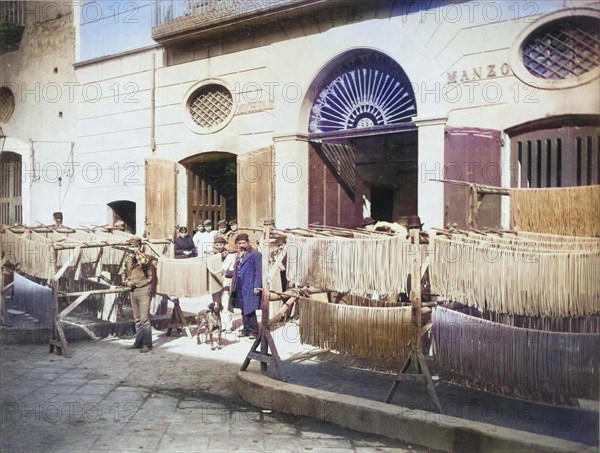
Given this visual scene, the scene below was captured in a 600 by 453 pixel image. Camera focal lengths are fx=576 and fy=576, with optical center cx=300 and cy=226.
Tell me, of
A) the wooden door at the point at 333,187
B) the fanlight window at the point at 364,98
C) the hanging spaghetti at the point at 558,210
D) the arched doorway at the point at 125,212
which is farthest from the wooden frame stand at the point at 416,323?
the arched doorway at the point at 125,212

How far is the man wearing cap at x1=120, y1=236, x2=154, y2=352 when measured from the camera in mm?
8133

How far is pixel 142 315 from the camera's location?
812 centimetres

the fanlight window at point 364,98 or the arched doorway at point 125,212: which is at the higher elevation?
the fanlight window at point 364,98

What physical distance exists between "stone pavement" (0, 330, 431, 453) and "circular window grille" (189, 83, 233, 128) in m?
5.44

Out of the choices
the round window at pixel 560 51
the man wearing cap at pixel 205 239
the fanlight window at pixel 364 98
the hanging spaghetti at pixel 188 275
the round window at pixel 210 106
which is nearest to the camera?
the round window at pixel 560 51

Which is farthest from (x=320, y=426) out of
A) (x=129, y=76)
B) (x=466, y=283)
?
(x=129, y=76)

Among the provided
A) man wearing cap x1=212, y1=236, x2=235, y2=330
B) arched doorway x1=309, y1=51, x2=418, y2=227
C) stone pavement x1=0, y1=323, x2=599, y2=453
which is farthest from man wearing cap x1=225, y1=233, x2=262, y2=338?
arched doorway x1=309, y1=51, x2=418, y2=227

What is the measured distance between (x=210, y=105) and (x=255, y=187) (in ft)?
7.22

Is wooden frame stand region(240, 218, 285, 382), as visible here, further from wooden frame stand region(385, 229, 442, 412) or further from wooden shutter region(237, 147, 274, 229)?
wooden shutter region(237, 147, 274, 229)

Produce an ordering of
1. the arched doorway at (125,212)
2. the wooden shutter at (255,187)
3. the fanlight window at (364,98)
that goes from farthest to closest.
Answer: the arched doorway at (125,212) < the wooden shutter at (255,187) < the fanlight window at (364,98)

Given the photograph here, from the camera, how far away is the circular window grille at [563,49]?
24.1 feet

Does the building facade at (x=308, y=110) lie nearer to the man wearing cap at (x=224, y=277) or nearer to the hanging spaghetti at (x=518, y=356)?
the man wearing cap at (x=224, y=277)

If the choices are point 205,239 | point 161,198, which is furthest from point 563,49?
point 161,198

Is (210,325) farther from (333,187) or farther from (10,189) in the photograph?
(10,189)
